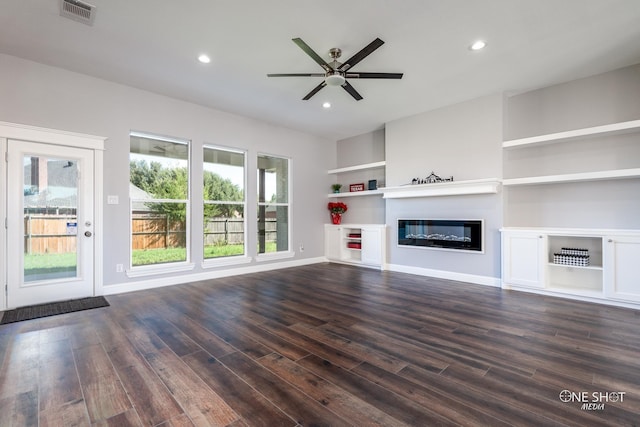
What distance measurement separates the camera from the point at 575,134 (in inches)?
151

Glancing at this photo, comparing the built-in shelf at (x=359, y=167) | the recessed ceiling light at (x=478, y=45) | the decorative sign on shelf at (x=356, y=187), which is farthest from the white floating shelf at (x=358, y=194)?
the recessed ceiling light at (x=478, y=45)

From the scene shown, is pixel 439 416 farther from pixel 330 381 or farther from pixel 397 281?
pixel 397 281

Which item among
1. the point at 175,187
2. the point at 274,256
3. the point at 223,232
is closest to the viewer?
the point at 175,187

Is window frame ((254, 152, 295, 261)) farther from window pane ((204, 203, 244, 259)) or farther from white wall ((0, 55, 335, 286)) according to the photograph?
window pane ((204, 203, 244, 259))

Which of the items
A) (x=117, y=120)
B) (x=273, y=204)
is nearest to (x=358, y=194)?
(x=273, y=204)

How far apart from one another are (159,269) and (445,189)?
15.7ft

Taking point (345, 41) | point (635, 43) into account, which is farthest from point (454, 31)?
point (635, 43)

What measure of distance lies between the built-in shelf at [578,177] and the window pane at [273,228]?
13.5ft

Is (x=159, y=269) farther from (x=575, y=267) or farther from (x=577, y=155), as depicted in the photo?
(x=577, y=155)

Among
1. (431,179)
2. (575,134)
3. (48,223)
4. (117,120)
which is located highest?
(117,120)

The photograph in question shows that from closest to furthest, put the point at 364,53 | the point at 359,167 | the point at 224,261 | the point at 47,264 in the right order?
the point at 364,53 < the point at 47,264 < the point at 224,261 < the point at 359,167

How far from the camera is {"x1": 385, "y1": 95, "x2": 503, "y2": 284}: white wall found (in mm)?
4582

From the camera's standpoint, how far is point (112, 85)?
13.6ft

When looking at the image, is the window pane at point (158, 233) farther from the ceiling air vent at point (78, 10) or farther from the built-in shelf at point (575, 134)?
the built-in shelf at point (575, 134)
